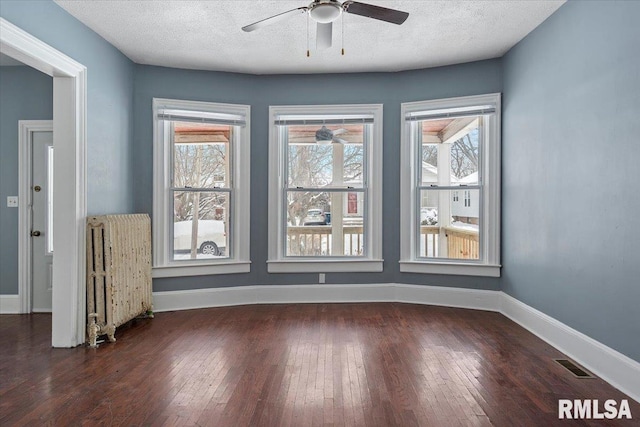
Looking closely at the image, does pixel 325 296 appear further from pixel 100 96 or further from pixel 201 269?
pixel 100 96

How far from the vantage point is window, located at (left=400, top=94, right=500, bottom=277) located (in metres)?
4.65

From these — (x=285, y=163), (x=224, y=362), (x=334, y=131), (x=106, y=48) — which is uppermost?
(x=106, y=48)

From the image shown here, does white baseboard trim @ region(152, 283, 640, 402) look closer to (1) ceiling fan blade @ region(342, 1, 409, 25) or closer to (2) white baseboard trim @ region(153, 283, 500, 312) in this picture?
(2) white baseboard trim @ region(153, 283, 500, 312)

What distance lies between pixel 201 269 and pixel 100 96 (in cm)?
214

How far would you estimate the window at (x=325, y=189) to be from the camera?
502 centimetres

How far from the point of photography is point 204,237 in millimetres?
4930

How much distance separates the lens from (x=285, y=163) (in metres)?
5.08

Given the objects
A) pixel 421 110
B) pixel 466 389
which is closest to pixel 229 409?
pixel 466 389

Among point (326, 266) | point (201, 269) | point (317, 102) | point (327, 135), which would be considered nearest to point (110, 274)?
point (201, 269)

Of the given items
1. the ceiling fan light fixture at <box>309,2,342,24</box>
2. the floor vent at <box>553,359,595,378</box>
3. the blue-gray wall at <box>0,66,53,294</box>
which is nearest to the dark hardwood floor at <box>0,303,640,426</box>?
the floor vent at <box>553,359,595,378</box>

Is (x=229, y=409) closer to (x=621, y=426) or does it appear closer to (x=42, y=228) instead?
(x=621, y=426)

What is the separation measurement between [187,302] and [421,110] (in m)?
3.64

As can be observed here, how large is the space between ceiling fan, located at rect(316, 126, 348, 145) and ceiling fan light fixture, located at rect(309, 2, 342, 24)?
2.30 m

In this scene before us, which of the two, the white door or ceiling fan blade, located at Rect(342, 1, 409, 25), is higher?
ceiling fan blade, located at Rect(342, 1, 409, 25)
